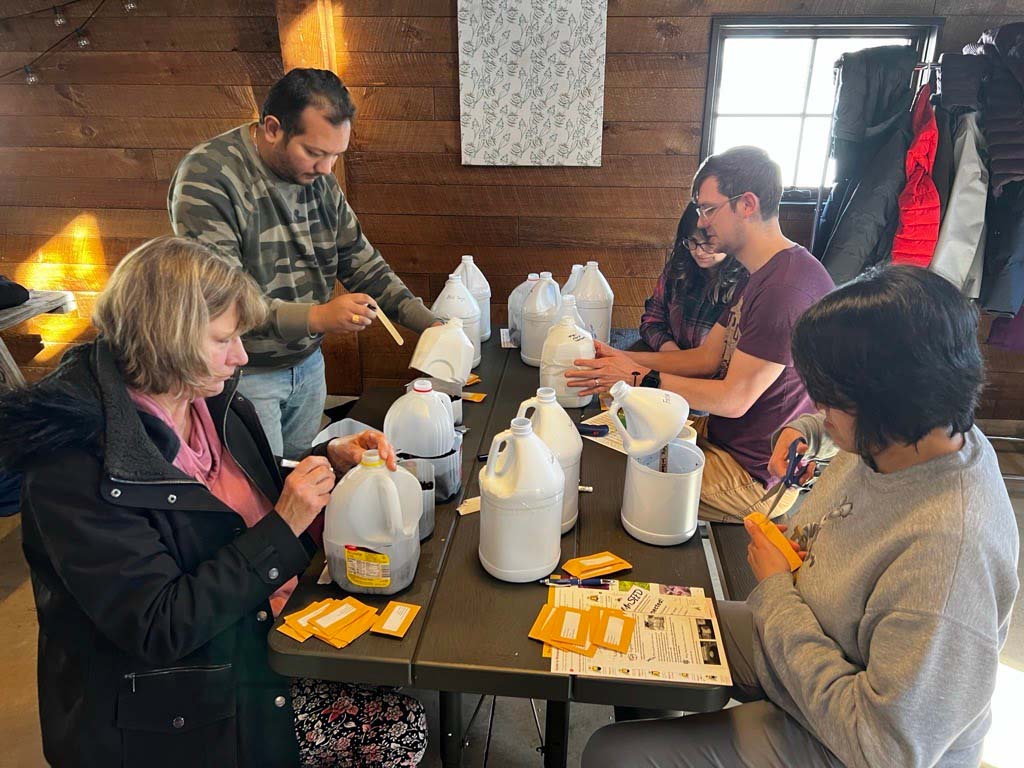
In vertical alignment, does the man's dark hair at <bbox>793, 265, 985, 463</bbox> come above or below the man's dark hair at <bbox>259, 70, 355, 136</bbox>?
below

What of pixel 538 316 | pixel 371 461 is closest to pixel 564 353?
pixel 538 316

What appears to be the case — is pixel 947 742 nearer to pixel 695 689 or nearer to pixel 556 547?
pixel 695 689

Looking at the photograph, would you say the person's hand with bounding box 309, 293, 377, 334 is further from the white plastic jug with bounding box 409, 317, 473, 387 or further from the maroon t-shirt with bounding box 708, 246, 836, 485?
the maroon t-shirt with bounding box 708, 246, 836, 485

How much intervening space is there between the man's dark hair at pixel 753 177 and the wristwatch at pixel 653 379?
0.45 metres

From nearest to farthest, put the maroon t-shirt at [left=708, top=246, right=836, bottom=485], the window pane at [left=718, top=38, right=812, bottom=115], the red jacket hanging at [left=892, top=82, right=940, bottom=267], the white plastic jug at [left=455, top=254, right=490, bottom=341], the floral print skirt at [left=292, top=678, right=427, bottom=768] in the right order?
the floral print skirt at [left=292, top=678, right=427, bottom=768]
the maroon t-shirt at [left=708, top=246, right=836, bottom=485]
the white plastic jug at [left=455, top=254, right=490, bottom=341]
the red jacket hanging at [left=892, top=82, right=940, bottom=267]
the window pane at [left=718, top=38, right=812, bottom=115]

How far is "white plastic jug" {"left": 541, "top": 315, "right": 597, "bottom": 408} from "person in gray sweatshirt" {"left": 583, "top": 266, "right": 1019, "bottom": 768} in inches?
32.6

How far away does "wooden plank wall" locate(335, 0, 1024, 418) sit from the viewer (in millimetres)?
3113

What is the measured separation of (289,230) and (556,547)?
1.29 metres

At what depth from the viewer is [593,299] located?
2.38 metres

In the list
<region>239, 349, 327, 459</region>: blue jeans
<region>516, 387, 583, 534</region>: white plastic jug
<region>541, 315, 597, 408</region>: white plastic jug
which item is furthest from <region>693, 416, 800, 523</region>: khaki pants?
<region>239, 349, 327, 459</region>: blue jeans

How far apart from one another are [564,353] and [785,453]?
62 centimetres

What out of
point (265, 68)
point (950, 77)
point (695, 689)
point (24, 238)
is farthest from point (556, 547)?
point (24, 238)

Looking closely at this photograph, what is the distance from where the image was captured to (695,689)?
1.04m

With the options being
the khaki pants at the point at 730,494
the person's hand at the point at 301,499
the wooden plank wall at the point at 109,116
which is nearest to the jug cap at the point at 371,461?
the person's hand at the point at 301,499
